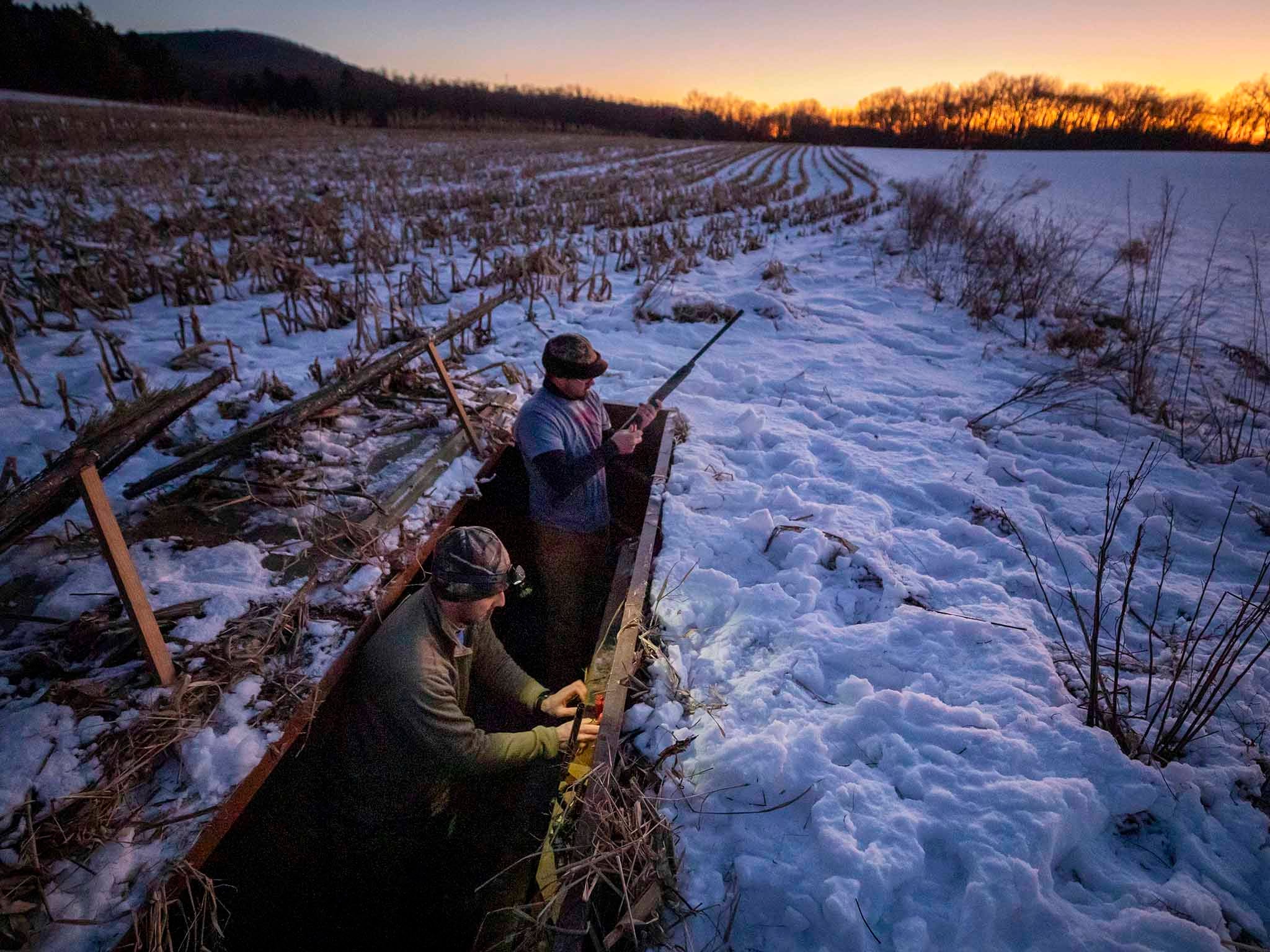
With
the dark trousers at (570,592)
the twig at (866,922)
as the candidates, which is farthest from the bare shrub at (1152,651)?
the dark trousers at (570,592)

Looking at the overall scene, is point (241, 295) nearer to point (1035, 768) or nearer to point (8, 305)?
point (8, 305)

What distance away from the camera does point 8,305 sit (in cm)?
450

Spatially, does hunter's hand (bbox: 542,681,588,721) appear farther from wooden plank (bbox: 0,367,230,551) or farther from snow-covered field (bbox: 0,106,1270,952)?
wooden plank (bbox: 0,367,230,551)

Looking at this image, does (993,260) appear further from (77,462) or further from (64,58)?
(64,58)

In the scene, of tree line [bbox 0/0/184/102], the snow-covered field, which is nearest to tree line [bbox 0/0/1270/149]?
tree line [bbox 0/0/184/102]

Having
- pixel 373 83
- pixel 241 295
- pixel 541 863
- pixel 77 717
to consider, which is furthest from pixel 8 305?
pixel 373 83

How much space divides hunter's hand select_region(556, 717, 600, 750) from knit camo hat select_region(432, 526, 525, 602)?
784mm

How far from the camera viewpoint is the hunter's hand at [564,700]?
2863 millimetres

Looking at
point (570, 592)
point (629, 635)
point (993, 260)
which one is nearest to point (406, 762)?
point (629, 635)

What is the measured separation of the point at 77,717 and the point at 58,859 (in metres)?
0.51

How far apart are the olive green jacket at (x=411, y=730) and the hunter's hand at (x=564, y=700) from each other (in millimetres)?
242

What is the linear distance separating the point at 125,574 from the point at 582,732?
188 cm

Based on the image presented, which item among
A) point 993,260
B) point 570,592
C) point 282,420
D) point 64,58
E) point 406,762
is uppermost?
point 64,58

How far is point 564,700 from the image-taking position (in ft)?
9.64
